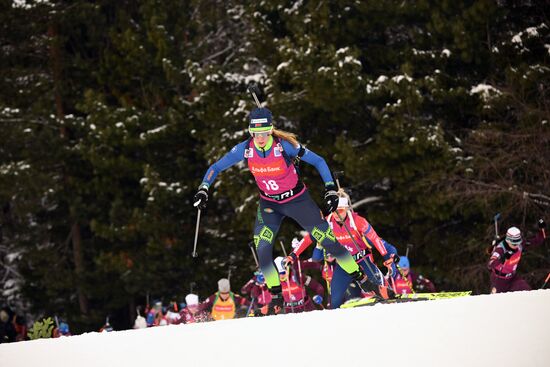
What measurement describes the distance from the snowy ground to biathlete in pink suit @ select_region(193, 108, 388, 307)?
234 centimetres

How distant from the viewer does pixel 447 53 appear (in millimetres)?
19328

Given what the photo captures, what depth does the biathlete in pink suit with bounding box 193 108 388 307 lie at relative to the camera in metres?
8.32

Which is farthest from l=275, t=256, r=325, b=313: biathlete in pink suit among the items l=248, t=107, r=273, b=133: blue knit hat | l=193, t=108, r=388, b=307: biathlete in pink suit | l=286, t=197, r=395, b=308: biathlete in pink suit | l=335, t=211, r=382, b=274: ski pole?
l=248, t=107, r=273, b=133: blue knit hat

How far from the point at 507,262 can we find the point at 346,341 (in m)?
7.75

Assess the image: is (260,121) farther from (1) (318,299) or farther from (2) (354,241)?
(1) (318,299)

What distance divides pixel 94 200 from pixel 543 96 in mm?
13253

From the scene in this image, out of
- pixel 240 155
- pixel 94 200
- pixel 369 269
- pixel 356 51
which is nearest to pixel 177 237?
pixel 94 200

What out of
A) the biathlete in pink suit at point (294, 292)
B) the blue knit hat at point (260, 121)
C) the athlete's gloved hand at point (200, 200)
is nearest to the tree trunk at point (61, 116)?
the biathlete in pink suit at point (294, 292)

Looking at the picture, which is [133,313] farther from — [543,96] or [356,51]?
[543,96]

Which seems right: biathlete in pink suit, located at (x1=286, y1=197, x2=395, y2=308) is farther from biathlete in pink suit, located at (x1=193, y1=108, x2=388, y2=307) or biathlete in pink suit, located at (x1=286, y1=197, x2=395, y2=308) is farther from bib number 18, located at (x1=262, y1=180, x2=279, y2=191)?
bib number 18, located at (x1=262, y1=180, x2=279, y2=191)

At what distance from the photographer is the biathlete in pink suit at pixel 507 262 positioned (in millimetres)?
12336

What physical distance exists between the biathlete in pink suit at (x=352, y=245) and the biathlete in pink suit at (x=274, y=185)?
1029 millimetres

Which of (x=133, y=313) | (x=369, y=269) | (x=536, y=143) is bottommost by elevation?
(x=133, y=313)

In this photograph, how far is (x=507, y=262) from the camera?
41.1ft
